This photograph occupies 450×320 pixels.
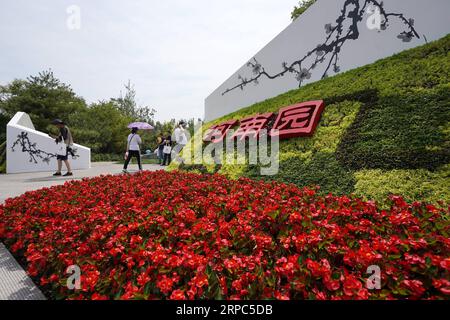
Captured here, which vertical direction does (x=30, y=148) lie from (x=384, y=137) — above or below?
above

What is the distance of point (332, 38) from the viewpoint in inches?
291

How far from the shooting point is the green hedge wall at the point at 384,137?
363 cm

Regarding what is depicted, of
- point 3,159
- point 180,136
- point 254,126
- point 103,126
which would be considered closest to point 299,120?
point 254,126

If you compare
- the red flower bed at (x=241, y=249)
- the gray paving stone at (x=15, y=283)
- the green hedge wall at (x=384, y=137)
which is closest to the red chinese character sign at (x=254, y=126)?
the green hedge wall at (x=384, y=137)

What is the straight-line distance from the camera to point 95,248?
2363 mm

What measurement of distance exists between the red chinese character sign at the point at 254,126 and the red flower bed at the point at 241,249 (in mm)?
3578

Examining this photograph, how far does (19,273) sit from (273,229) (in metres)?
2.30

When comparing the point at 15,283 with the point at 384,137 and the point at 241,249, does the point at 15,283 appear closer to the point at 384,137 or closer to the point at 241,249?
the point at 241,249

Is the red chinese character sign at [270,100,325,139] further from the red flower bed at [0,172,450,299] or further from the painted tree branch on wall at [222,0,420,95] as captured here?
the red flower bed at [0,172,450,299]

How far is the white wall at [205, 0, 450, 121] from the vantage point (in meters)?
5.48

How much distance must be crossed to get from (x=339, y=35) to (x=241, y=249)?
22.8ft

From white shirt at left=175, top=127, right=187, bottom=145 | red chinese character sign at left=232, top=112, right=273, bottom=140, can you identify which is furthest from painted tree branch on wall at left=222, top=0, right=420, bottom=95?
white shirt at left=175, top=127, right=187, bottom=145

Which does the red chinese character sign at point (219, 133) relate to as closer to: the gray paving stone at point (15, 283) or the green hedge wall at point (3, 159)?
the gray paving stone at point (15, 283)

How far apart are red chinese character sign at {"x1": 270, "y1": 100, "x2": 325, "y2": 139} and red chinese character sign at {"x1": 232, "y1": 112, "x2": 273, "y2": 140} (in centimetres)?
42
